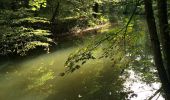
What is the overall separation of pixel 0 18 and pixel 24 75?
5.02 meters

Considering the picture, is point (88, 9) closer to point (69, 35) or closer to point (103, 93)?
point (69, 35)

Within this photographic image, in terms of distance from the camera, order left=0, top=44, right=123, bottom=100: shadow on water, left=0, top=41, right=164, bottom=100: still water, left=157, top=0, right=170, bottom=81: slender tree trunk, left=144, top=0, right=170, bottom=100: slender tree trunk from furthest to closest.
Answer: left=0, top=44, right=123, bottom=100: shadow on water < left=0, top=41, right=164, bottom=100: still water < left=144, top=0, right=170, bottom=100: slender tree trunk < left=157, top=0, right=170, bottom=81: slender tree trunk

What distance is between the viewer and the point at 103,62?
16766 millimetres

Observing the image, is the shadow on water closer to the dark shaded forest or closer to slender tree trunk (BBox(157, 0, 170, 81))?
the dark shaded forest

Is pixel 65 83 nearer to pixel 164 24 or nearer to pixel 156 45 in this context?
pixel 156 45

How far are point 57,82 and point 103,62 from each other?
381 cm

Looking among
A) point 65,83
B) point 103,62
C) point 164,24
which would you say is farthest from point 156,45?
point 103,62

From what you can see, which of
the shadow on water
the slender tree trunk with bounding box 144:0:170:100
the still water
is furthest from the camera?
the shadow on water

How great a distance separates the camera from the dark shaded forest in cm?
564

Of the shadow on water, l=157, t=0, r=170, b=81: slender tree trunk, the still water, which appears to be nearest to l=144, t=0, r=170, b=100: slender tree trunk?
l=157, t=0, r=170, b=81: slender tree trunk

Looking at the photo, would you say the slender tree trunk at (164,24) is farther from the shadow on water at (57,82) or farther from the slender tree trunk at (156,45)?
the shadow on water at (57,82)

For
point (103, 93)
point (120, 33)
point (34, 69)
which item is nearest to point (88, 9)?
point (34, 69)

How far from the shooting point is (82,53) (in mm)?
5461

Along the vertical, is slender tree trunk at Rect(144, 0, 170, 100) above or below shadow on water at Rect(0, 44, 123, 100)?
above
